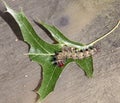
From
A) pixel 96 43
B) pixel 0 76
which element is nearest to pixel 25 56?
pixel 0 76
